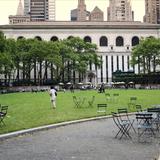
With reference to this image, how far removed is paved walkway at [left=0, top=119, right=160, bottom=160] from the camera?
43.3 ft

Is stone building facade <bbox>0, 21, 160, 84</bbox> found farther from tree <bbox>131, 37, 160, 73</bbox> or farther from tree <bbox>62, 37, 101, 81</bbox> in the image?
tree <bbox>131, 37, 160, 73</bbox>

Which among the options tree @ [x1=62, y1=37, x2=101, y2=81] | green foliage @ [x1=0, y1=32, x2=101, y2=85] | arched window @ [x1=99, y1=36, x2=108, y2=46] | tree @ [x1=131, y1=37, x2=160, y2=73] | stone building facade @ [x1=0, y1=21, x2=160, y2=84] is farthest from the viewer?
arched window @ [x1=99, y1=36, x2=108, y2=46]

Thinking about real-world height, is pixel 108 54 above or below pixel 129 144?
above

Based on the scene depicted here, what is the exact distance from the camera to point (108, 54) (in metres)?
141

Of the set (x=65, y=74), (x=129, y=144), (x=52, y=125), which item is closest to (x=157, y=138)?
(x=129, y=144)

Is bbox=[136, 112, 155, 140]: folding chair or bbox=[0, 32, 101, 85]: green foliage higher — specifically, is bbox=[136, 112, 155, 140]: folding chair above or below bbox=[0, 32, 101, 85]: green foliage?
below

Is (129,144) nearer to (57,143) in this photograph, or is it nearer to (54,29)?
(57,143)

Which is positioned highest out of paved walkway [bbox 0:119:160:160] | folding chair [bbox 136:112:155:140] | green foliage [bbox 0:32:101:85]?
green foliage [bbox 0:32:101:85]

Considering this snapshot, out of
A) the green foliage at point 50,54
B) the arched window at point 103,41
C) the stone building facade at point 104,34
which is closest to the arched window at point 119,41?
A: the stone building facade at point 104,34

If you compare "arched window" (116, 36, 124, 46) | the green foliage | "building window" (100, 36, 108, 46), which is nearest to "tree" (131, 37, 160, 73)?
the green foliage

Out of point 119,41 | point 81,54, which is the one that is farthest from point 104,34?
point 81,54

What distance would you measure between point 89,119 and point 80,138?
26.1ft

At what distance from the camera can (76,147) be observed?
1489 centimetres

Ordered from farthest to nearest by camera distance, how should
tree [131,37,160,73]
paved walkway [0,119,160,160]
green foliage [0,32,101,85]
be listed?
1. tree [131,37,160,73]
2. green foliage [0,32,101,85]
3. paved walkway [0,119,160,160]
